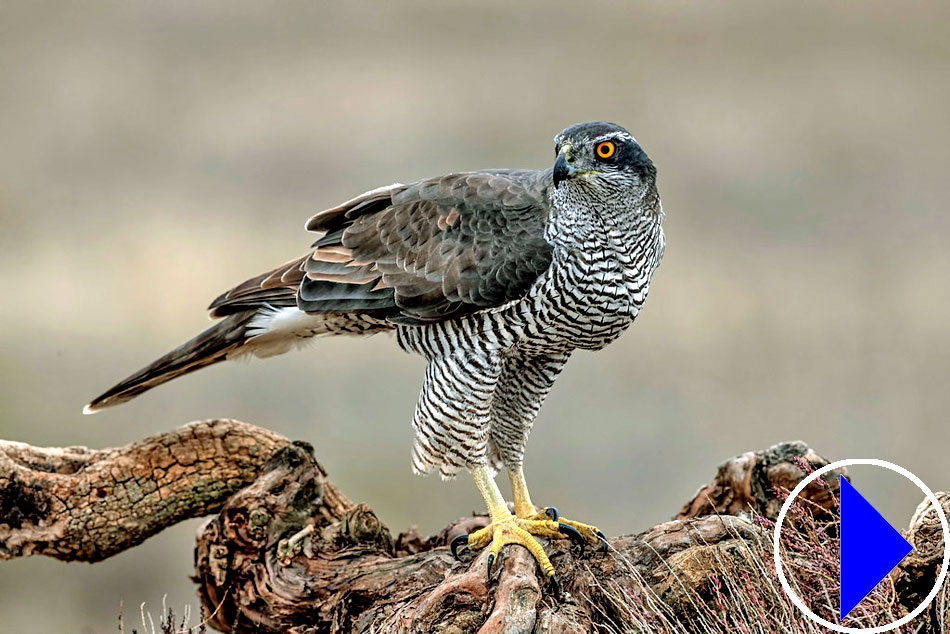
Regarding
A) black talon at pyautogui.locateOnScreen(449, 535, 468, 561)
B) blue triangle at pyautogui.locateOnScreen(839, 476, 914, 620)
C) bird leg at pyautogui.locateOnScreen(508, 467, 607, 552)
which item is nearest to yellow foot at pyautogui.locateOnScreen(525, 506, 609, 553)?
bird leg at pyautogui.locateOnScreen(508, 467, 607, 552)

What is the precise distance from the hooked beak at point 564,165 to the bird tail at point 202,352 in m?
1.31

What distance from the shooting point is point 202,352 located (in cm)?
346

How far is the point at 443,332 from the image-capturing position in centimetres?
301

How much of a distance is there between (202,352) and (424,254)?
0.97 meters

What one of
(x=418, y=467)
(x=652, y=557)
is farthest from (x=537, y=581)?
(x=418, y=467)

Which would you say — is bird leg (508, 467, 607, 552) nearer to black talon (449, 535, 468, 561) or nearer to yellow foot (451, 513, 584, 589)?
yellow foot (451, 513, 584, 589)

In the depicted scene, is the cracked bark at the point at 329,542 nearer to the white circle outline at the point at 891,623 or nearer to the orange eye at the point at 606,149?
the white circle outline at the point at 891,623

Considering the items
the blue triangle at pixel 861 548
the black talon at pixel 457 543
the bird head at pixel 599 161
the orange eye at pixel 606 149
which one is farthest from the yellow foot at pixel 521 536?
the orange eye at pixel 606 149

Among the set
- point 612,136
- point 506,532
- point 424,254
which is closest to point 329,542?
point 506,532

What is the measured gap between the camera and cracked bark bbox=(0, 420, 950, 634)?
2.76m

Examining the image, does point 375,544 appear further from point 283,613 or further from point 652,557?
point 652,557

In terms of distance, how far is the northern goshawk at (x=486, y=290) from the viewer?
2.77 metres

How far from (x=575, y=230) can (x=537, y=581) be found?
1.03m

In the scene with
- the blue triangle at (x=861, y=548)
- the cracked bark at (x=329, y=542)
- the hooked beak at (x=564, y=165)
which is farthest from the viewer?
the cracked bark at (x=329, y=542)
